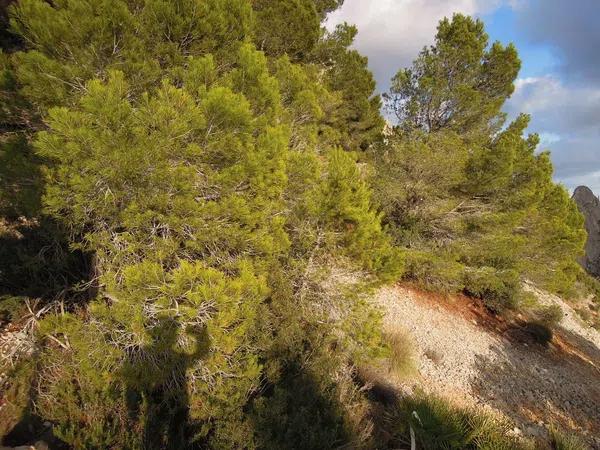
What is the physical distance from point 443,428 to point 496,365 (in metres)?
5.46

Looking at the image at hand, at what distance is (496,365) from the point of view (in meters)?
9.75

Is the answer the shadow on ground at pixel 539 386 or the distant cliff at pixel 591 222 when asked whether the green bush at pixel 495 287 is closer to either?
the shadow on ground at pixel 539 386

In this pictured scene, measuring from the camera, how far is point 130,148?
396 cm

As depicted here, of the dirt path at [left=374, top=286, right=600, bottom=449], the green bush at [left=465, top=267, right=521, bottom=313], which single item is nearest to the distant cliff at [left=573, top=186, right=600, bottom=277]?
the dirt path at [left=374, top=286, right=600, bottom=449]

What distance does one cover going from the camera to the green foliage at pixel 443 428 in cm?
519

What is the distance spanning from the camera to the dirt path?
26.0ft

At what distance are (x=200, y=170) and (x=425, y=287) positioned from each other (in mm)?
10333

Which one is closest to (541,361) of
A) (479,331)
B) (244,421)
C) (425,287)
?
(479,331)

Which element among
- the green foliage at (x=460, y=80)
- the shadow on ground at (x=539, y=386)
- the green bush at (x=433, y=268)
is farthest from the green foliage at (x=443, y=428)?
the green foliage at (x=460, y=80)

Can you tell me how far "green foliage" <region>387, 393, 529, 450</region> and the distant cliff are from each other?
39628 millimetres

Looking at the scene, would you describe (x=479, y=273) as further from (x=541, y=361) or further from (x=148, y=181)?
(x=148, y=181)

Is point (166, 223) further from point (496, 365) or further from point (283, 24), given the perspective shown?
point (496, 365)

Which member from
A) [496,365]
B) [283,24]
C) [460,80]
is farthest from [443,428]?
[460,80]

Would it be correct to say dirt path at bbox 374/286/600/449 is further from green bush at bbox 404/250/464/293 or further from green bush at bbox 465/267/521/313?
green bush at bbox 404/250/464/293
